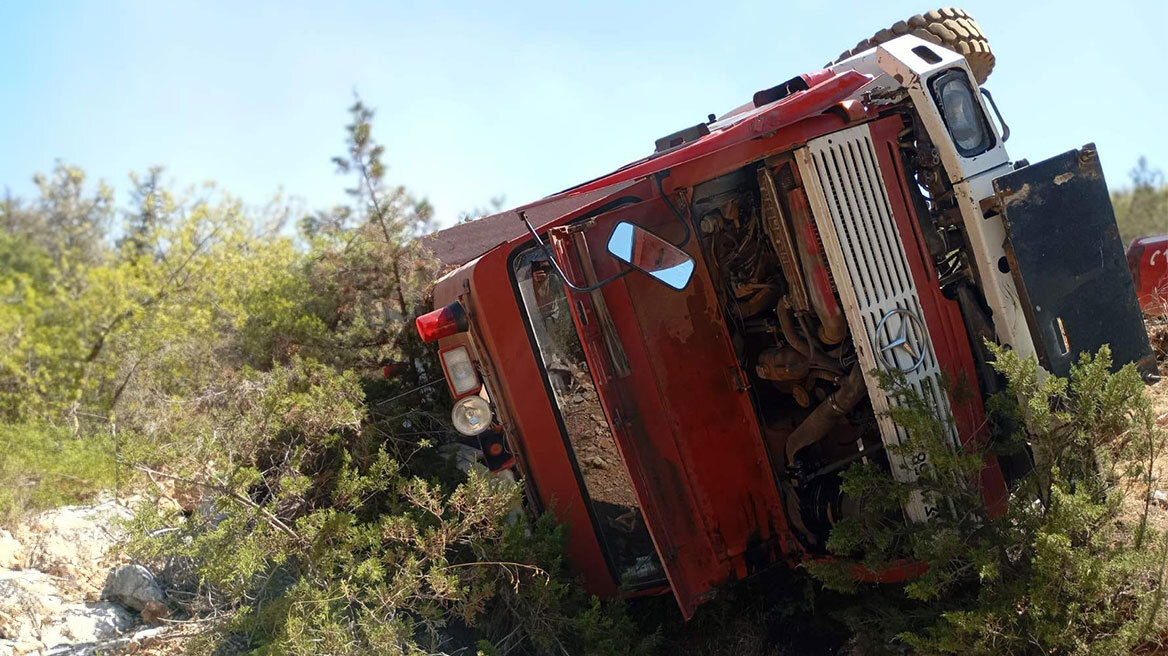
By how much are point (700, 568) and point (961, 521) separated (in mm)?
1145

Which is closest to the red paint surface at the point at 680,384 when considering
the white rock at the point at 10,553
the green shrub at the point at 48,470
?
the white rock at the point at 10,553

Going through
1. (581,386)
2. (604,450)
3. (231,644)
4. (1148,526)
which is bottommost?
(1148,526)

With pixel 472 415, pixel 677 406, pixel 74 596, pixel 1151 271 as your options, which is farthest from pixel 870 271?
pixel 74 596

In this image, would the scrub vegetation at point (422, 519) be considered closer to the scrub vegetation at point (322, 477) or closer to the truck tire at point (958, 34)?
the scrub vegetation at point (322, 477)

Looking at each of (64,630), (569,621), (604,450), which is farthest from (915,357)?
(64,630)

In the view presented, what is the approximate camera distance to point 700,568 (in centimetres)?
447

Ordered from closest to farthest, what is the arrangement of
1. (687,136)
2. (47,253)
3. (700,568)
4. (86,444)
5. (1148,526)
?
(1148,526), (700,568), (687,136), (86,444), (47,253)

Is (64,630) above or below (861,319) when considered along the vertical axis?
below

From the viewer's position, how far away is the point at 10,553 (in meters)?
6.04

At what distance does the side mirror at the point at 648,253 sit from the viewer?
14.1 feet

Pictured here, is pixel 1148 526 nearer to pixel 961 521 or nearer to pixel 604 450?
pixel 961 521

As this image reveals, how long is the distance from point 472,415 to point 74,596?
2.62m

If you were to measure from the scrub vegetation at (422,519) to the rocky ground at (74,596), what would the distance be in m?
0.18

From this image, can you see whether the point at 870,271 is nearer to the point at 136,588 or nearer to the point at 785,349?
the point at 785,349
